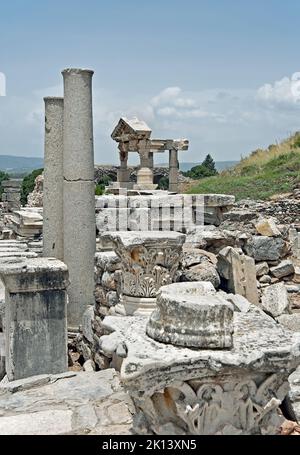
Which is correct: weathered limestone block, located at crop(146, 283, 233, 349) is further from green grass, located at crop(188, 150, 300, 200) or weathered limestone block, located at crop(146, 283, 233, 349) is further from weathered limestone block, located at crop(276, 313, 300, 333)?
green grass, located at crop(188, 150, 300, 200)

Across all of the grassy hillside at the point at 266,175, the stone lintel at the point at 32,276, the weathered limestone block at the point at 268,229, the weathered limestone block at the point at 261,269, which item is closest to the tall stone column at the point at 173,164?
the grassy hillside at the point at 266,175

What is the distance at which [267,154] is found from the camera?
27047mm

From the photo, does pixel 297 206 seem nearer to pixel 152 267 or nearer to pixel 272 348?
pixel 152 267

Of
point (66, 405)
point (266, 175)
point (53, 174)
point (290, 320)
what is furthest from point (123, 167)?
point (66, 405)

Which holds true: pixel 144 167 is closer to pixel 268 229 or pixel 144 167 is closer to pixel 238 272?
pixel 268 229

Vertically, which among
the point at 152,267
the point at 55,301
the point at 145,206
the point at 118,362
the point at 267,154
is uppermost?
the point at 267,154

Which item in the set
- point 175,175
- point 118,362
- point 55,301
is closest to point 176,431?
point 118,362

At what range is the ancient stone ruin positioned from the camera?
2807 millimetres

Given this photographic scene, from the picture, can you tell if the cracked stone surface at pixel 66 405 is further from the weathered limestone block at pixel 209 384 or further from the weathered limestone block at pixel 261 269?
the weathered limestone block at pixel 261 269

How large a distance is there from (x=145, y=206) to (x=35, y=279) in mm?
2244

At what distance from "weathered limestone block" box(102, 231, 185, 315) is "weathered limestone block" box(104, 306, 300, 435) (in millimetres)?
2325

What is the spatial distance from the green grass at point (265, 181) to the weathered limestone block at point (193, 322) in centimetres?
1620

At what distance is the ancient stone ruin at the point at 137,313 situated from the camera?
2807 millimetres

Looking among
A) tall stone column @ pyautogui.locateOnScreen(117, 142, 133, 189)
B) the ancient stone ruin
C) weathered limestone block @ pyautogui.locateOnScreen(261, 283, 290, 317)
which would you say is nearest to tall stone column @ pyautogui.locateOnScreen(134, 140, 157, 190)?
tall stone column @ pyautogui.locateOnScreen(117, 142, 133, 189)
